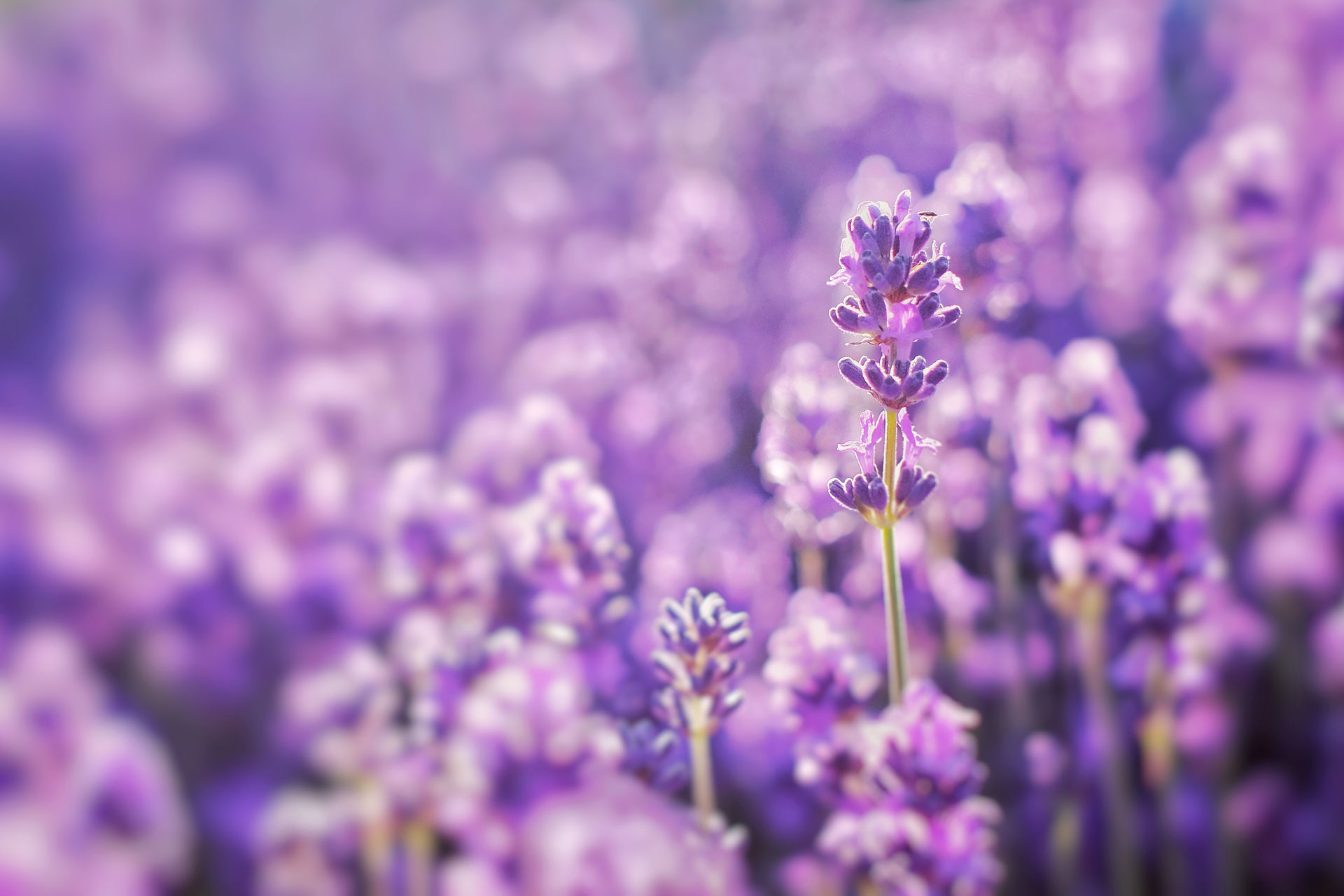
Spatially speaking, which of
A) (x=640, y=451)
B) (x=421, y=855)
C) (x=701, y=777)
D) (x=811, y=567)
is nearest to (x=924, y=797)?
(x=701, y=777)

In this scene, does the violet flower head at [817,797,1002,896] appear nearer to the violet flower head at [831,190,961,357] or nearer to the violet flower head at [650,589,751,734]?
the violet flower head at [650,589,751,734]

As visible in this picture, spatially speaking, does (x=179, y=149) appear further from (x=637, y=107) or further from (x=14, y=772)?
(x=14, y=772)

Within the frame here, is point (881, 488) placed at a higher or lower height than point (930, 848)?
higher

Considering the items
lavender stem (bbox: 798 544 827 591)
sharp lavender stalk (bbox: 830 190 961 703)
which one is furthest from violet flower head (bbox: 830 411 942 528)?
lavender stem (bbox: 798 544 827 591)

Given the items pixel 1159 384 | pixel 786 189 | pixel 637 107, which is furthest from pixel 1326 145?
pixel 637 107

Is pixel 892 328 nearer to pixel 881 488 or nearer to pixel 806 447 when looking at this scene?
pixel 881 488

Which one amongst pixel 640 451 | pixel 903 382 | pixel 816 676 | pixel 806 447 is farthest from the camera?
pixel 640 451

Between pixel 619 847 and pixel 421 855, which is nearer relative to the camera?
pixel 619 847
